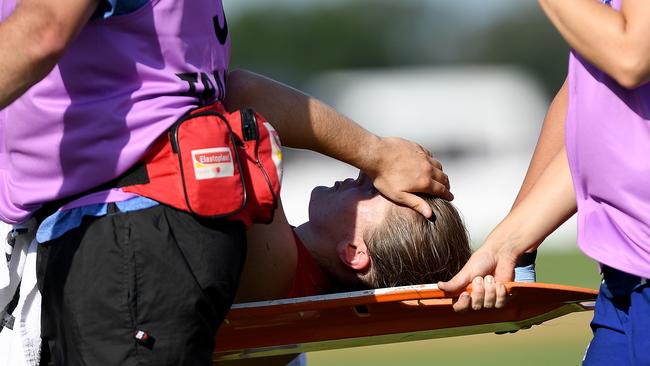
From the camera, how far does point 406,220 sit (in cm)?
410

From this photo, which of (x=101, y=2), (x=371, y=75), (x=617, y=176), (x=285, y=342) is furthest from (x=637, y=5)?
(x=371, y=75)

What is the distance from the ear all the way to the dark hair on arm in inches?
0.8

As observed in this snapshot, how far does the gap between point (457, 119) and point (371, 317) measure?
21.1m

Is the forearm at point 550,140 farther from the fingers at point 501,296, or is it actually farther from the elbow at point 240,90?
the elbow at point 240,90

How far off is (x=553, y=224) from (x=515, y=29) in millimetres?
38302

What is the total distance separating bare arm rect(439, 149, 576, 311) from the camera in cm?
360

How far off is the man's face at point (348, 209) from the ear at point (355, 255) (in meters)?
0.03

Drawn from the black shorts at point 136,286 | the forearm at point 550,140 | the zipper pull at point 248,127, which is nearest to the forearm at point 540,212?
the forearm at point 550,140

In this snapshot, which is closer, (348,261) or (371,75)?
(348,261)

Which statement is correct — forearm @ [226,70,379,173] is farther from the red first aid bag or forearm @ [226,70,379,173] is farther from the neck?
the neck

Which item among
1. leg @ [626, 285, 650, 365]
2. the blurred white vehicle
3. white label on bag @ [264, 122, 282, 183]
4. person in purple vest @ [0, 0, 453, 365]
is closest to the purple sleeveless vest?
person in purple vest @ [0, 0, 453, 365]

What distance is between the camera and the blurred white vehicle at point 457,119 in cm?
2172

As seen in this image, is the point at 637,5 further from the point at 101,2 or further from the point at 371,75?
the point at 371,75

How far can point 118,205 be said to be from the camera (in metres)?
2.98
